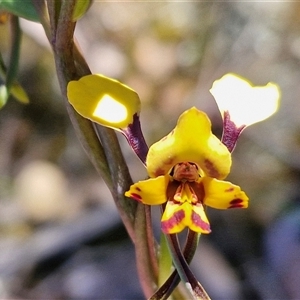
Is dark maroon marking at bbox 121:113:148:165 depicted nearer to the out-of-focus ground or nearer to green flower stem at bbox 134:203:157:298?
green flower stem at bbox 134:203:157:298

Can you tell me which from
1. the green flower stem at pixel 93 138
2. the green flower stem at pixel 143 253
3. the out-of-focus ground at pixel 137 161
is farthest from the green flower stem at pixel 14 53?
the out-of-focus ground at pixel 137 161

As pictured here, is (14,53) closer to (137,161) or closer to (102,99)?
(102,99)

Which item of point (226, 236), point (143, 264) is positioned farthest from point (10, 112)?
point (143, 264)

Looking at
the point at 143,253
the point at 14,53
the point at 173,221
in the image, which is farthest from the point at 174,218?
the point at 14,53

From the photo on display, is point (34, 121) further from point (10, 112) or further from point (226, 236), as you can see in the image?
point (226, 236)

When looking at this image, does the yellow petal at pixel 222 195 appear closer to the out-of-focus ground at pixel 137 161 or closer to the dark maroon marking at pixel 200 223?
the dark maroon marking at pixel 200 223

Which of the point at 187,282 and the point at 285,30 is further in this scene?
the point at 285,30

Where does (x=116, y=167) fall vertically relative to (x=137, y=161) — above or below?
above
